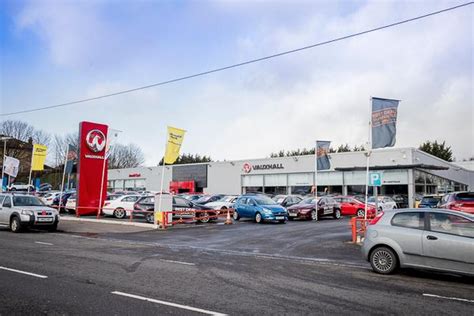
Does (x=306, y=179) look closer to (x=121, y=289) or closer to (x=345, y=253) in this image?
(x=345, y=253)

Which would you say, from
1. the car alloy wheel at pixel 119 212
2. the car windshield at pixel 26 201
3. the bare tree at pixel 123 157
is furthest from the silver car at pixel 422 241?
the bare tree at pixel 123 157

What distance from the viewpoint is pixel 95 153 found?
1038 inches

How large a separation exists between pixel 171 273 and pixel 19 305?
10.9ft

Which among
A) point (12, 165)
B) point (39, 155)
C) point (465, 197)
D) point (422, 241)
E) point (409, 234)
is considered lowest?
point (422, 241)

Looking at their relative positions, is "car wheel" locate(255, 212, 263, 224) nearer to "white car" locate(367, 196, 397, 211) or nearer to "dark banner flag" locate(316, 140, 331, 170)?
"dark banner flag" locate(316, 140, 331, 170)

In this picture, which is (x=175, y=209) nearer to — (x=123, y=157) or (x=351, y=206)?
(x=351, y=206)

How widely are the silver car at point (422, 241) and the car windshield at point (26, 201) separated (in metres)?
15.4

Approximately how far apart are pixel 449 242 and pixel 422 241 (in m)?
0.52

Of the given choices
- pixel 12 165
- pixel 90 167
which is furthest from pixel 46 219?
pixel 12 165

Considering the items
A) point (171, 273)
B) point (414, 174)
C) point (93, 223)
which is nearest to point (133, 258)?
point (171, 273)

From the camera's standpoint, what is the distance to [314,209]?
26266mm

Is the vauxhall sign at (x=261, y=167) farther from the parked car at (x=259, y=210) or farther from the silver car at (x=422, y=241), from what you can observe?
the silver car at (x=422, y=241)

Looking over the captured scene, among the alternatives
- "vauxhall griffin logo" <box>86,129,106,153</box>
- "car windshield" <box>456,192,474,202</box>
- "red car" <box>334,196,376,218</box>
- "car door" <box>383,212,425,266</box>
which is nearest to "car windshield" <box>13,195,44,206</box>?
"vauxhall griffin logo" <box>86,129,106,153</box>

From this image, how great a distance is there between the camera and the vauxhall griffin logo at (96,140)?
85.5 ft
